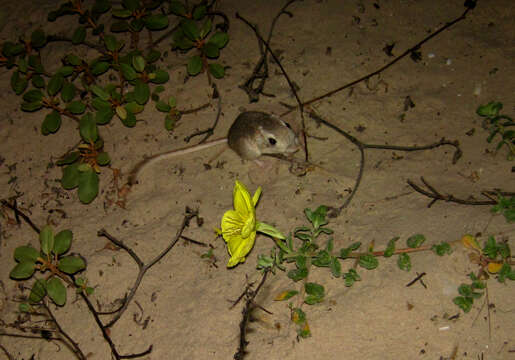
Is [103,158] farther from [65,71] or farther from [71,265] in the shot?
[65,71]

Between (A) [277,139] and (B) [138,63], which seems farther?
(B) [138,63]

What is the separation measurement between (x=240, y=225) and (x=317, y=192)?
0.96 m

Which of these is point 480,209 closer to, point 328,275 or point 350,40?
point 328,275

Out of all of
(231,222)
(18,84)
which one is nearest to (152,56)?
(18,84)

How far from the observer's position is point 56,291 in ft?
8.46

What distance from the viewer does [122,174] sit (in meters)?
3.22

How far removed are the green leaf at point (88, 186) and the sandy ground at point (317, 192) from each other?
106 millimetres

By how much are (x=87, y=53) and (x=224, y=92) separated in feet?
5.37

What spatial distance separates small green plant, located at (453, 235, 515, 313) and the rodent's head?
4.77 ft

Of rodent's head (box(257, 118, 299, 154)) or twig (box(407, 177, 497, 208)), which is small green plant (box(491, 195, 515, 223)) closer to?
twig (box(407, 177, 497, 208))

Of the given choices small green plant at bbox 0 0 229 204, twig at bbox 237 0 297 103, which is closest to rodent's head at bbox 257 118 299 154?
twig at bbox 237 0 297 103

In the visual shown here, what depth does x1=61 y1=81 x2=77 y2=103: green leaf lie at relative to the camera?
3.48m

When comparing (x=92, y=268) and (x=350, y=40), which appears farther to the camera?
(x=350, y=40)

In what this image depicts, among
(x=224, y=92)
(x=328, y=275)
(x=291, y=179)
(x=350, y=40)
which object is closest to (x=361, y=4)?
(x=350, y=40)
